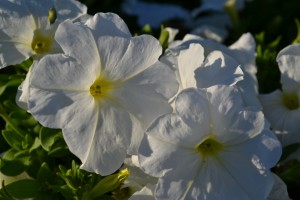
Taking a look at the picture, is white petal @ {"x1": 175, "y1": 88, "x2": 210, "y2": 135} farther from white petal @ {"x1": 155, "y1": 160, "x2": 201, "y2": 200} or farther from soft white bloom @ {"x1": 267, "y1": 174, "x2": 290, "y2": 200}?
soft white bloom @ {"x1": 267, "y1": 174, "x2": 290, "y2": 200}

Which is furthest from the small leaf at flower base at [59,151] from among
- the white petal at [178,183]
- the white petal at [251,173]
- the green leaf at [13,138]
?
the white petal at [251,173]

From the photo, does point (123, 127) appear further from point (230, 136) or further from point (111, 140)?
point (230, 136)

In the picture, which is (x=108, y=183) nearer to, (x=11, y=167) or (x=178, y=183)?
(x=178, y=183)

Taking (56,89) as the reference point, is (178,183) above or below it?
below

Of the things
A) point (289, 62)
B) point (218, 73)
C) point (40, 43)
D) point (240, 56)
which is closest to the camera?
point (218, 73)

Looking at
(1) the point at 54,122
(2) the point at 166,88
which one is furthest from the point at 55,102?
(2) the point at 166,88

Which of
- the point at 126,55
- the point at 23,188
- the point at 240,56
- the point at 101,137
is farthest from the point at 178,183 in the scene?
the point at 240,56
